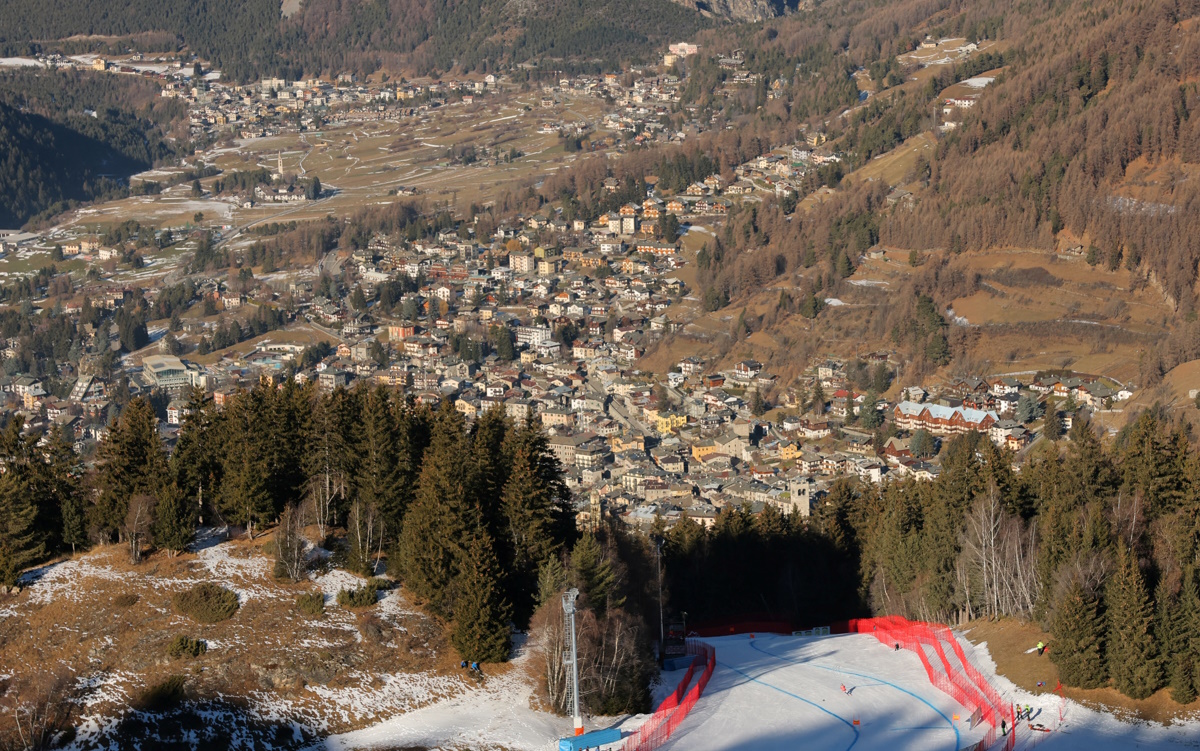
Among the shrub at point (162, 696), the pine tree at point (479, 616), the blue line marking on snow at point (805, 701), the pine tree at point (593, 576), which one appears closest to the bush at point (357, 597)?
the pine tree at point (479, 616)

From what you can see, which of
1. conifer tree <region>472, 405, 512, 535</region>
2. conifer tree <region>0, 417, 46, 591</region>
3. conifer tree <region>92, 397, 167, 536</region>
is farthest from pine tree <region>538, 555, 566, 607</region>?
conifer tree <region>0, 417, 46, 591</region>

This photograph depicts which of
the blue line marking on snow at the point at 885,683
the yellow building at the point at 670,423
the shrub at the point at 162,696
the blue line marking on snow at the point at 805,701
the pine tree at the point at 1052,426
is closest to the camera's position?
the shrub at the point at 162,696

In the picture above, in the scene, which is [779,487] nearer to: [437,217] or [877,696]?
[877,696]

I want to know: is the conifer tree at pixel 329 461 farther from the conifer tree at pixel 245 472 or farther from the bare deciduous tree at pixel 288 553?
the bare deciduous tree at pixel 288 553

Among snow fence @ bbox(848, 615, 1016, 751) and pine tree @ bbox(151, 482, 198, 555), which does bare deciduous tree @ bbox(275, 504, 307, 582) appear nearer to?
pine tree @ bbox(151, 482, 198, 555)

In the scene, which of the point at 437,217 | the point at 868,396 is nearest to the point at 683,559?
the point at 868,396

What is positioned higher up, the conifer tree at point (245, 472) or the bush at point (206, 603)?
the conifer tree at point (245, 472)
